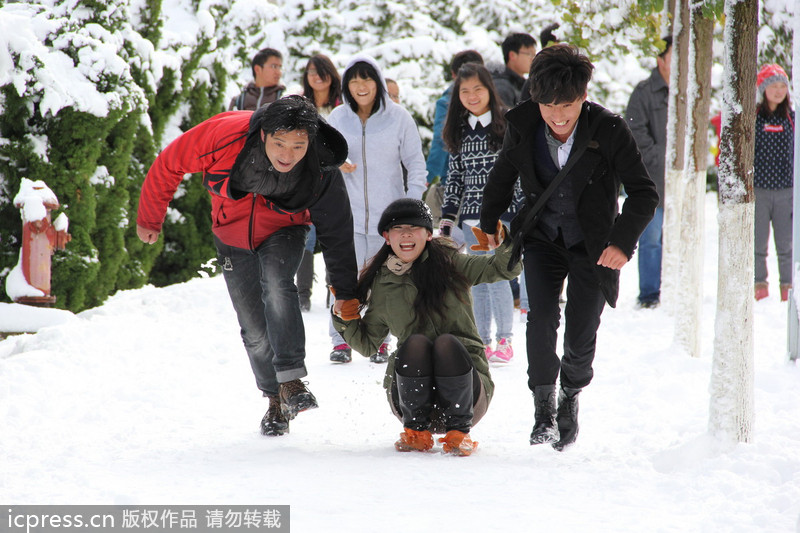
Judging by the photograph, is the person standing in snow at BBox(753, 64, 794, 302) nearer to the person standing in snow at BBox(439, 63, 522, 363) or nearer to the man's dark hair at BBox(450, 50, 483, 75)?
the man's dark hair at BBox(450, 50, 483, 75)

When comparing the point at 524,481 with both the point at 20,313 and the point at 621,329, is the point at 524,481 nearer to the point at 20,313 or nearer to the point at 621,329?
the point at 621,329

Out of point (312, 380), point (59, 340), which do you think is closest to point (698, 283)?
point (312, 380)

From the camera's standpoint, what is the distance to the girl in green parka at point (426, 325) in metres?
3.82

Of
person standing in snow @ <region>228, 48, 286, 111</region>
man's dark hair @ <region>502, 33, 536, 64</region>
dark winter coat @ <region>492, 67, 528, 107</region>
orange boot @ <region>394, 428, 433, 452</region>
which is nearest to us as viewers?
orange boot @ <region>394, 428, 433, 452</region>

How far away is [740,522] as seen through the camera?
2.94 metres

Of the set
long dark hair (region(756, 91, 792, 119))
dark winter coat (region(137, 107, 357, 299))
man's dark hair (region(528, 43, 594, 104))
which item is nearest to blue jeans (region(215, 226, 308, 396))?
dark winter coat (region(137, 107, 357, 299))

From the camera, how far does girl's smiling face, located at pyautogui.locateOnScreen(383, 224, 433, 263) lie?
404 cm

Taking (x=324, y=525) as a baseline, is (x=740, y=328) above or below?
above

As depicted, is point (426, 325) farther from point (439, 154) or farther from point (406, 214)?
point (439, 154)

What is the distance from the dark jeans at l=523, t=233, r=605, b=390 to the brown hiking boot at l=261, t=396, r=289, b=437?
4.21ft

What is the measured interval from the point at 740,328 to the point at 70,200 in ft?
20.0

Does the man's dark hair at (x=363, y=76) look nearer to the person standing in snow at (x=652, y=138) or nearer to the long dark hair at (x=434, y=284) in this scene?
the long dark hair at (x=434, y=284)

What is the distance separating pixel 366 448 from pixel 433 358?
22.3 inches

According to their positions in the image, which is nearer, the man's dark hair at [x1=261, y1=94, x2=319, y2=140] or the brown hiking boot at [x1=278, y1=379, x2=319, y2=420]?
the man's dark hair at [x1=261, y1=94, x2=319, y2=140]
